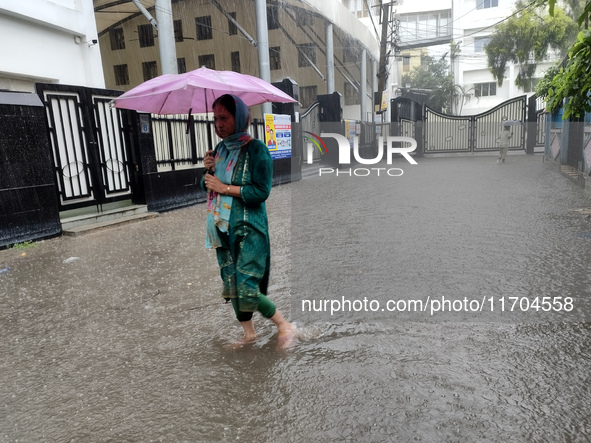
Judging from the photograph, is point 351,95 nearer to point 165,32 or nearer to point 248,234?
point 165,32

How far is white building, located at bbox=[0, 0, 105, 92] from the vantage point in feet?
26.3

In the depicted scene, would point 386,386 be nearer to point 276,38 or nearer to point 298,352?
point 298,352

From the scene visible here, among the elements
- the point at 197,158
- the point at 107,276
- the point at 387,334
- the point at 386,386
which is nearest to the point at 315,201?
the point at 197,158

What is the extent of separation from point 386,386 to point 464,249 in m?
3.21

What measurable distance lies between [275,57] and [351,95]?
8.20 m

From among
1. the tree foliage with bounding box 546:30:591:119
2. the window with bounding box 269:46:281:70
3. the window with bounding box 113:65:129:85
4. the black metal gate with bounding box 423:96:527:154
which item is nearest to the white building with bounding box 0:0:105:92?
the tree foliage with bounding box 546:30:591:119

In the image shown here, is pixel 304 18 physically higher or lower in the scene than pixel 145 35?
higher

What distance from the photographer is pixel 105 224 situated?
785cm

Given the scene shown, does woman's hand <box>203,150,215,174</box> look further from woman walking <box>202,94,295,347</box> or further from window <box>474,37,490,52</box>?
window <box>474,37,490,52</box>

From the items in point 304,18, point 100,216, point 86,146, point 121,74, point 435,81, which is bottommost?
point 100,216

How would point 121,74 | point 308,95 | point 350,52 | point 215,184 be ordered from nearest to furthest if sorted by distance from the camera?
point 215,184 < point 121,74 < point 308,95 < point 350,52

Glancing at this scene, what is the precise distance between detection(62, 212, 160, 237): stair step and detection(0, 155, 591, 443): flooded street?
1.04m

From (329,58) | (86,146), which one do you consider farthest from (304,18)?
(86,146)

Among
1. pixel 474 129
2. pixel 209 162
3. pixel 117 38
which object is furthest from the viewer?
pixel 117 38
